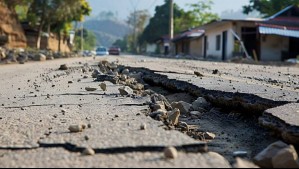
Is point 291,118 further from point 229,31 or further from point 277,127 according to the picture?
point 229,31

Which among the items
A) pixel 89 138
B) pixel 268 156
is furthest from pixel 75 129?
pixel 268 156

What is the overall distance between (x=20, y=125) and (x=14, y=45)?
85.1 ft

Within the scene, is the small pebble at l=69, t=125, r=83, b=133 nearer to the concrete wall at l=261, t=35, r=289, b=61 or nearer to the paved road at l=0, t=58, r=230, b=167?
the paved road at l=0, t=58, r=230, b=167

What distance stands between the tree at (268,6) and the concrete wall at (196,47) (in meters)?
5.12

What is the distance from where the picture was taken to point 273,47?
2391cm

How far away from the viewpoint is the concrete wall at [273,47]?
23.7m

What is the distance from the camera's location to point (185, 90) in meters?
5.91

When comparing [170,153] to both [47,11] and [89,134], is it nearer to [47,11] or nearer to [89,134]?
[89,134]

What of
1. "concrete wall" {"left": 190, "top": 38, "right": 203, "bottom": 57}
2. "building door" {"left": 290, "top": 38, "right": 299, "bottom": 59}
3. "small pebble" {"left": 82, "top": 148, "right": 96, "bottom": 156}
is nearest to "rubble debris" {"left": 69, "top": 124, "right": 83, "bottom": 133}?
A: "small pebble" {"left": 82, "top": 148, "right": 96, "bottom": 156}

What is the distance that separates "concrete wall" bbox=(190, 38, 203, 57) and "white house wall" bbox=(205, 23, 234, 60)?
12.8 feet

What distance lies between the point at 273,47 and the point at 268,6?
10.7 meters

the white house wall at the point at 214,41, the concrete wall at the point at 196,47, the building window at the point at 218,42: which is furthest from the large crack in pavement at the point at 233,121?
the concrete wall at the point at 196,47

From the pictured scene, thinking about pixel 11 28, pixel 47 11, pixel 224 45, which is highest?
pixel 47 11

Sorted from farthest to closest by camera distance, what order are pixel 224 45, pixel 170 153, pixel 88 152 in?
pixel 224 45 → pixel 88 152 → pixel 170 153
